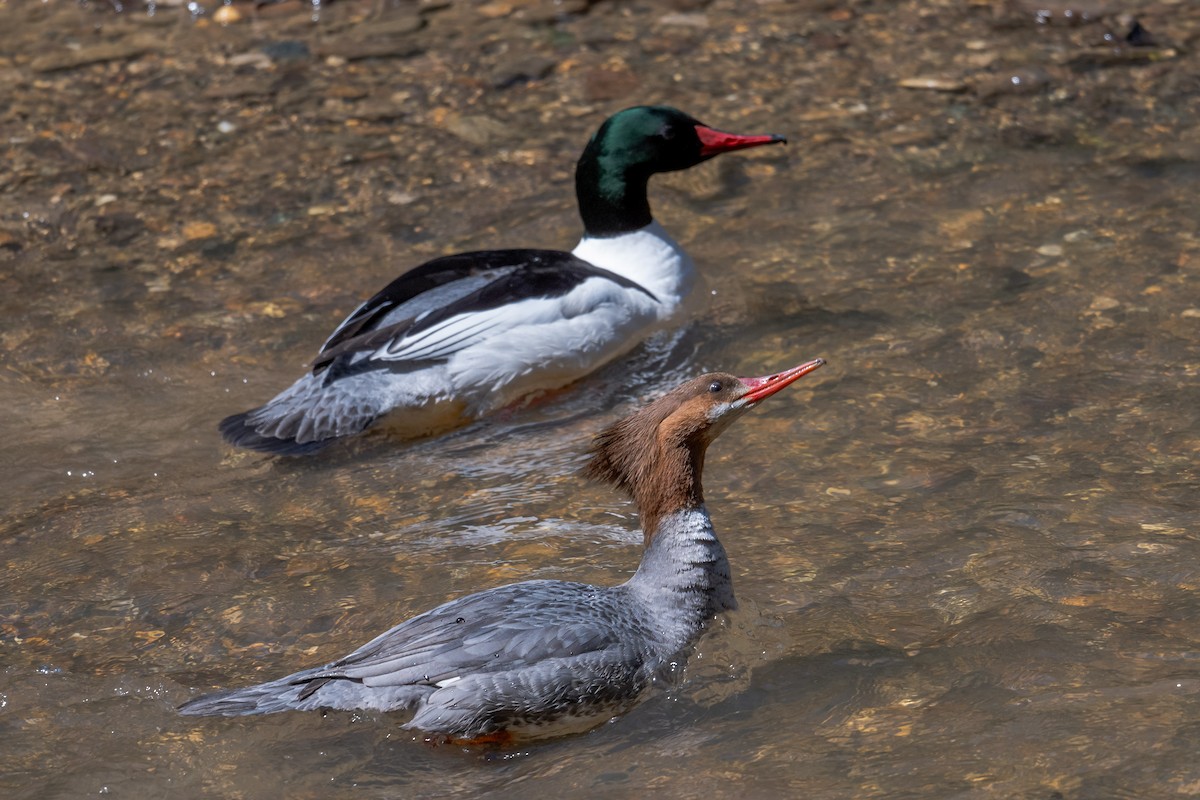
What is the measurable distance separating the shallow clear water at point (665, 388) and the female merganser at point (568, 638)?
0.11 meters

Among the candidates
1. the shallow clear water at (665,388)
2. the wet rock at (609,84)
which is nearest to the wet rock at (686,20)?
the shallow clear water at (665,388)

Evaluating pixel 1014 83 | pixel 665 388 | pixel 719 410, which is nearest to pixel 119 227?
pixel 665 388

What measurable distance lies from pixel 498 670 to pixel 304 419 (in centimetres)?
222

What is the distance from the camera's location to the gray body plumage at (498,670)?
4156 mm

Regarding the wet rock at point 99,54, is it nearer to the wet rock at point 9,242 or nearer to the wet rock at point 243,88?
the wet rock at point 243,88

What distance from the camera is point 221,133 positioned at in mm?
8844

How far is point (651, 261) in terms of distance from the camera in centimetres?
707

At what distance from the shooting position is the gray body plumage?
13.6ft

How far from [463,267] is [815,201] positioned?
2195 mm

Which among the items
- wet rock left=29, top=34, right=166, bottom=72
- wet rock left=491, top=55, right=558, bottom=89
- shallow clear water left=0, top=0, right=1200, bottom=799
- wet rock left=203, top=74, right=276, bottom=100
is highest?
wet rock left=29, top=34, right=166, bottom=72

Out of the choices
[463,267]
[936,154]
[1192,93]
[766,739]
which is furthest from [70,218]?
[1192,93]

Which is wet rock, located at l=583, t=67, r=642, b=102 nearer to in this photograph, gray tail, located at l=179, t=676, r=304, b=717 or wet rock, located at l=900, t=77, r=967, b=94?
wet rock, located at l=900, t=77, r=967, b=94

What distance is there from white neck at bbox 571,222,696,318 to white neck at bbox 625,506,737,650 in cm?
243

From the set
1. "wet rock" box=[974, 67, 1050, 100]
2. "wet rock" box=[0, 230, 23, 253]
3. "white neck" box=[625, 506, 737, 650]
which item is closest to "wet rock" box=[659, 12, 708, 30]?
"wet rock" box=[974, 67, 1050, 100]
